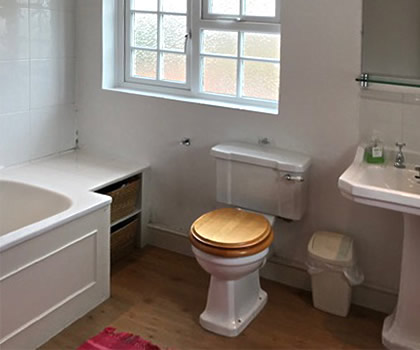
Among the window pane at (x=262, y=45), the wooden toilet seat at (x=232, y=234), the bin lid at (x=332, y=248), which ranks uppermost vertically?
the window pane at (x=262, y=45)

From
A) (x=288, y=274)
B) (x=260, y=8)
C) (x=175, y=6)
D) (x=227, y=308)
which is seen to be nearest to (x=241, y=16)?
(x=260, y=8)

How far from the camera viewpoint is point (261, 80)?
131 inches

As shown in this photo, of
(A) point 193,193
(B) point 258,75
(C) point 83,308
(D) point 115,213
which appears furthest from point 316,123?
(C) point 83,308

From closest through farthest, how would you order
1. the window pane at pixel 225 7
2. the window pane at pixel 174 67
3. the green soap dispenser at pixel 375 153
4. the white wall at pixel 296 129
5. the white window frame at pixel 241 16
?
the green soap dispenser at pixel 375 153 < the white wall at pixel 296 129 < the white window frame at pixel 241 16 < the window pane at pixel 225 7 < the window pane at pixel 174 67

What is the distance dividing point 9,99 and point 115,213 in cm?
85

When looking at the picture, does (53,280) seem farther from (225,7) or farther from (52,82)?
(225,7)

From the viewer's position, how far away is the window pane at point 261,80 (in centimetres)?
328

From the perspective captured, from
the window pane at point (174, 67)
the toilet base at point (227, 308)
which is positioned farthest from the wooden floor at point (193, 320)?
the window pane at point (174, 67)

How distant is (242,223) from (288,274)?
0.57 meters

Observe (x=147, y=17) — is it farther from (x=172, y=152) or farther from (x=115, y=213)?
(x=115, y=213)

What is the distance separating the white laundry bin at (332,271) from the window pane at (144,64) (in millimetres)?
1409

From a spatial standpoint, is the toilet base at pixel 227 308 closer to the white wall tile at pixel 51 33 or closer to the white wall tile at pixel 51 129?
the white wall tile at pixel 51 129

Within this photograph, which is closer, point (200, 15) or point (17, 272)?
point (17, 272)

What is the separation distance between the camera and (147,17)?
3643 millimetres
